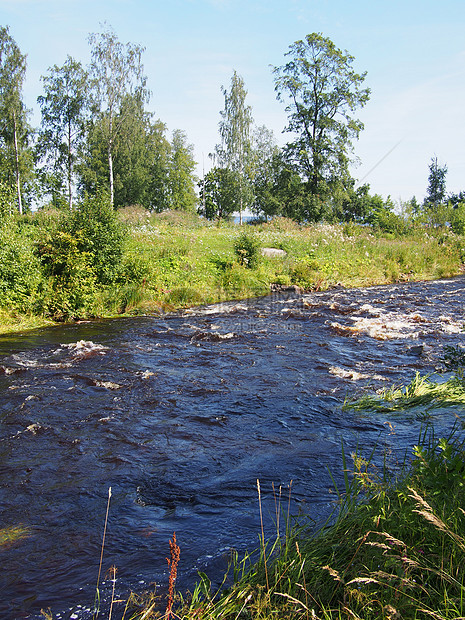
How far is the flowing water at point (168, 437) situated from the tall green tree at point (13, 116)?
93.7 feet

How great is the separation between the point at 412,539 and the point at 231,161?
4781cm

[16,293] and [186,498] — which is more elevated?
[16,293]

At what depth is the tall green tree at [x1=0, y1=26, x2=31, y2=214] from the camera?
33938 mm

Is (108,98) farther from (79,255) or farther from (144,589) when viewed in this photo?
(144,589)

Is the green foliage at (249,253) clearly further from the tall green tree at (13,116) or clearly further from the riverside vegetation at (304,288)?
the tall green tree at (13,116)

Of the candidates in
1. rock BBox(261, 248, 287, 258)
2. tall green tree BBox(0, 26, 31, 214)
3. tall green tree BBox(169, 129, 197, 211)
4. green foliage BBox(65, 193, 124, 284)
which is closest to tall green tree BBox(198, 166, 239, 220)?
tall green tree BBox(169, 129, 197, 211)

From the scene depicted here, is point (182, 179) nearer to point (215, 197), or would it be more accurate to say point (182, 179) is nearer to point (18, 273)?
point (215, 197)

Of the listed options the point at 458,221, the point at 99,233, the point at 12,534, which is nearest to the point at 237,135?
the point at 458,221

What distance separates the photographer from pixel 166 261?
18109 mm

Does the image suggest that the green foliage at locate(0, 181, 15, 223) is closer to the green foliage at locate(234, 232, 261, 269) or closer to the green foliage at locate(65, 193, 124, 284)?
the green foliage at locate(65, 193, 124, 284)

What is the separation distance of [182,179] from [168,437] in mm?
57576

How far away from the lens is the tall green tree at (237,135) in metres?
45.7

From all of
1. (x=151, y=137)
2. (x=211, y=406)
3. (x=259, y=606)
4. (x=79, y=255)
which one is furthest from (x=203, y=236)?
(x=151, y=137)

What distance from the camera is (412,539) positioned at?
9.02ft
